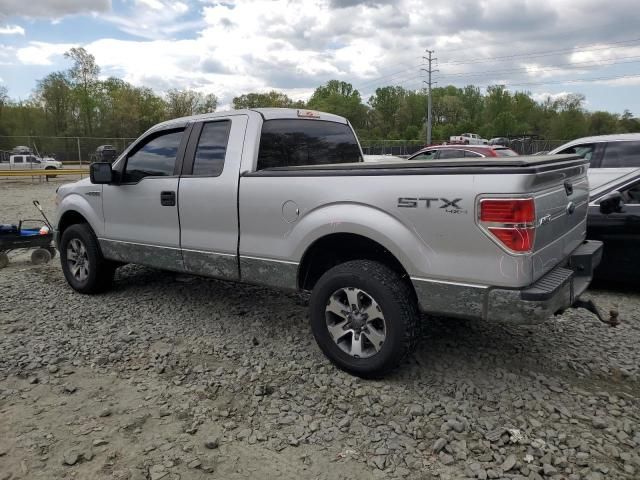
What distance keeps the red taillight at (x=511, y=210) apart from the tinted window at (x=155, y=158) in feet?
9.86

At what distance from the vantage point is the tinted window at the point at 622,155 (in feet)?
24.8

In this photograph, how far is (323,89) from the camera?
364 ft

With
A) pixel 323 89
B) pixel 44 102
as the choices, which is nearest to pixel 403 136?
pixel 323 89

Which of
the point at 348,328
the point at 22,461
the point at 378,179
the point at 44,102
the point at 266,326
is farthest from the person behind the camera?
the point at 44,102

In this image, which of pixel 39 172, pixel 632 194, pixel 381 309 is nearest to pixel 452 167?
pixel 381 309

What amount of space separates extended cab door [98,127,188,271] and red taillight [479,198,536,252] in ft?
9.32

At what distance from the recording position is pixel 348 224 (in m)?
3.49

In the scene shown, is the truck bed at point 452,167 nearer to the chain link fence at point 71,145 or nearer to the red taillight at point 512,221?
the red taillight at point 512,221

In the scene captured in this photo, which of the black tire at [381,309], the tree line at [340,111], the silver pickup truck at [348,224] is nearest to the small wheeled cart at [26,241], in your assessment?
the silver pickup truck at [348,224]

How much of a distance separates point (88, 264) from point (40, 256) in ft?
7.73

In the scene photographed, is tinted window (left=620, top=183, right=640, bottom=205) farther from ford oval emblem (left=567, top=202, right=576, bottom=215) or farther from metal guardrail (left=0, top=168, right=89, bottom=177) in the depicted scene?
metal guardrail (left=0, top=168, right=89, bottom=177)

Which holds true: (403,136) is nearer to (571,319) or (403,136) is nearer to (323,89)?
(323,89)

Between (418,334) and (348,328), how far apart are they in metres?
0.49

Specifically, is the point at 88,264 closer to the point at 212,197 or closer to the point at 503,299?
the point at 212,197
